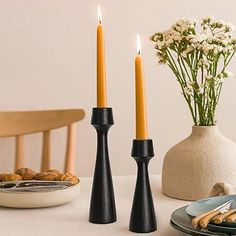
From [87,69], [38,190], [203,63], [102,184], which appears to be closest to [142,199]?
[102,184]

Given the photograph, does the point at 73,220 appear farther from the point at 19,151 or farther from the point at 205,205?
the point at 19,151

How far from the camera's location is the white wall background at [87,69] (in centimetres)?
212

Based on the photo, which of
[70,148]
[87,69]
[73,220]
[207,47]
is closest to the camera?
[73,220]

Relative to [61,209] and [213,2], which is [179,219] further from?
[213,2]

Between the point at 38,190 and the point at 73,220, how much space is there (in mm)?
119

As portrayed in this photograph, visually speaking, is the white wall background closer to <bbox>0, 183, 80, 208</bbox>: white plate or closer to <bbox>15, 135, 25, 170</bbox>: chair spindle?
<bbox>15, 135, 25, 170</bbox>: chair spindle

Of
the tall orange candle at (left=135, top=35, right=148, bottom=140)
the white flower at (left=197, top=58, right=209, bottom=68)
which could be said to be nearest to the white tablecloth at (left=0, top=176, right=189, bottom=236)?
the tall orange candle at (left=135, top=35, right=148, bottom=140)

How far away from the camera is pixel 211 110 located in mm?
Result: 1248

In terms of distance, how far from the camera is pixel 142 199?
97 centimetres

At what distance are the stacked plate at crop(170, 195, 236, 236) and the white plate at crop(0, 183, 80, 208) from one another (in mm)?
275

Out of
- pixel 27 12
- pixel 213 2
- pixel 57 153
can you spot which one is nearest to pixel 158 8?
pixel 213 2

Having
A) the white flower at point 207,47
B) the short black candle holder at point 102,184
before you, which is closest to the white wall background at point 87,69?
the white flower at point 207,47

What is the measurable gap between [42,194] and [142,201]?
25 cm

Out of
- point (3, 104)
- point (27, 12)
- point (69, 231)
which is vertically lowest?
point (69, 231)
